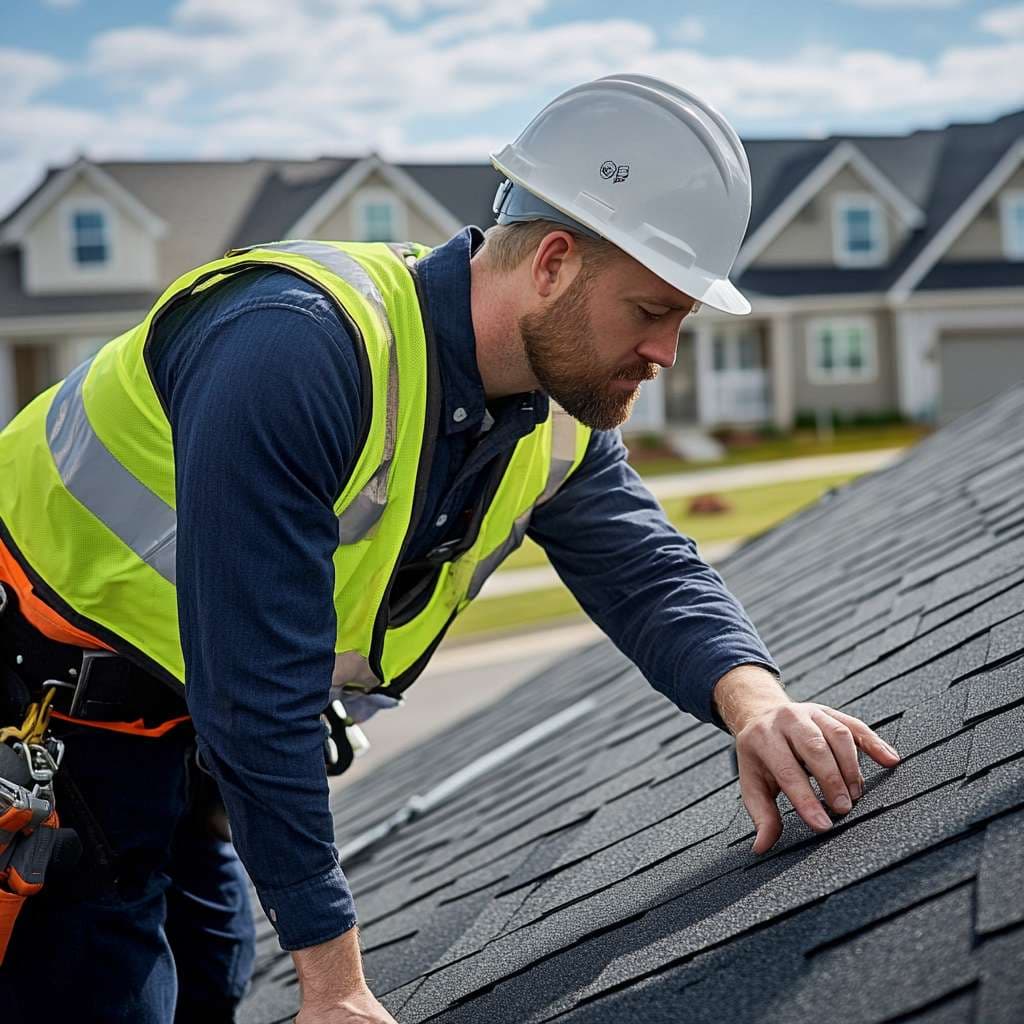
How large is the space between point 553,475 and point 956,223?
3040cm

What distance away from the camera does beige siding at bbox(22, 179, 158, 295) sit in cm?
2712

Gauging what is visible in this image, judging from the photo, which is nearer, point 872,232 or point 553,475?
point 553,475

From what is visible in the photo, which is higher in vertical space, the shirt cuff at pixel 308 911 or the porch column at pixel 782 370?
the shirt cuff at pixel 308 911

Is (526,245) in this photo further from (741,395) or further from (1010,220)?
(1010,220)

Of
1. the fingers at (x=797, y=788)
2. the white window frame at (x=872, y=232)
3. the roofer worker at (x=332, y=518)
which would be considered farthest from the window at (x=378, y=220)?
the fingers at (x=797, y=788)

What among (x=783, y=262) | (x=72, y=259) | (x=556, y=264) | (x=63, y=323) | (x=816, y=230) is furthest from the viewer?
(x=783, y=262)

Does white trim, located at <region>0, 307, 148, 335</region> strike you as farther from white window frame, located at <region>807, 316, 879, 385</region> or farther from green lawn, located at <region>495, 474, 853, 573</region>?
white window frame, located at <region>807, 316, 879, 385</region>

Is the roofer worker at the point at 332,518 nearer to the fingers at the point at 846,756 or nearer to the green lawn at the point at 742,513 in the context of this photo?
the fingers at the point at 846,756

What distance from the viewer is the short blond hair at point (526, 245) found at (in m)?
2.07

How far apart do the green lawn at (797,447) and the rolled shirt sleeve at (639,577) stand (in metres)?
23.4

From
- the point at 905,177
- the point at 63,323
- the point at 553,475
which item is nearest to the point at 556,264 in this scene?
the point at 553,475

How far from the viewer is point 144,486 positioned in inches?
83.5

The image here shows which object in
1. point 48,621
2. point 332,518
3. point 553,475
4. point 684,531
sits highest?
point 332,518

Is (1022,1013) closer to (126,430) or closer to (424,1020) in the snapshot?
(424,1020)
